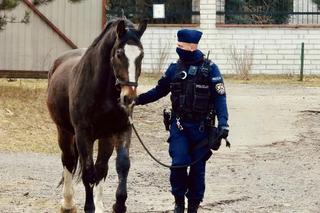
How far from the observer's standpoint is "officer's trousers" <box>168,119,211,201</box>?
8.27 meters

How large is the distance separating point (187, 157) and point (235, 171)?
14.8 ft

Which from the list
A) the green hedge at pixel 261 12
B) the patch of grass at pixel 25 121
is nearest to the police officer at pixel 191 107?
the patch of grass at pixel 25 121

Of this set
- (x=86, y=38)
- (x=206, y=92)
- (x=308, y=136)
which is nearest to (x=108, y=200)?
(x=206, y=92)

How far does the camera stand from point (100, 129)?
8.66 meters

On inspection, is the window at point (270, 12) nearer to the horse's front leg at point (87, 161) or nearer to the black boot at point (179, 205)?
the horse's front leg at point (87, 161)

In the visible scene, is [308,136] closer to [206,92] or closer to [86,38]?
[86,38]

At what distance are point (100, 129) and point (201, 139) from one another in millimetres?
1012

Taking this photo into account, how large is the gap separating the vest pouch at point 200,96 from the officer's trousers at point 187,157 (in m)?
0.16

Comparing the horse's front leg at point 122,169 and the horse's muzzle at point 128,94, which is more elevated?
the horse's muzzle at point 128,94

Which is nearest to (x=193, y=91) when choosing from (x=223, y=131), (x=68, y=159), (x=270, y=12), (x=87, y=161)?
(x=223, y=131)

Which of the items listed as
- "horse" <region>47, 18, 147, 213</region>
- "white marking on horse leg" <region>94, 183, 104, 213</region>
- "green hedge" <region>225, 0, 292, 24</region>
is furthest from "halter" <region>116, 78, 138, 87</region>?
"green hedge" <region>225, 0, 292, 24</region>

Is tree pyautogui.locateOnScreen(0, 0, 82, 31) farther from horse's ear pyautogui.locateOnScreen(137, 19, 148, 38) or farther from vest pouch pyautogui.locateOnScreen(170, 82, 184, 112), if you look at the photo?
vest pouch pyautogui.locateOnScreen(170, 82, 184, 112)

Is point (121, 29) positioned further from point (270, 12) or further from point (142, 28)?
point (270, 12)

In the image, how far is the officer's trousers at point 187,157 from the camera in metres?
8.27
